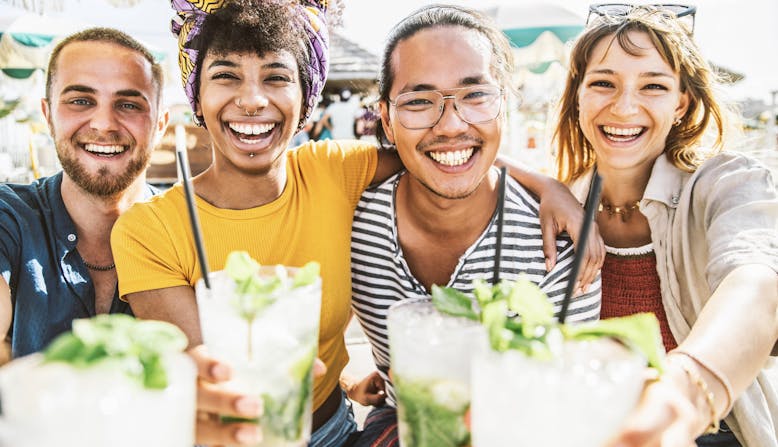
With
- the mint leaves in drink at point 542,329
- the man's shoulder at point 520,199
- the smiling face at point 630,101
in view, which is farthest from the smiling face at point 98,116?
the smiling face at point 630,101

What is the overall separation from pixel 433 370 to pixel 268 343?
34 cm

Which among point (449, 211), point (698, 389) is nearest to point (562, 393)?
point (698, 389)

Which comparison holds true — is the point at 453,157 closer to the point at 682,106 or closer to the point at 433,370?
the point at 433,370

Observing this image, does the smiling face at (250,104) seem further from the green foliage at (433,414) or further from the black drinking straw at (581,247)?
the black drinking straw at (581,247)

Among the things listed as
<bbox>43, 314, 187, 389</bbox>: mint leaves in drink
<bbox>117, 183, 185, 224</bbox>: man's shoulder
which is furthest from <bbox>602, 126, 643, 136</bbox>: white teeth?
<bbox>43, 314, 187, 389</bbox>: mint leaves in drink

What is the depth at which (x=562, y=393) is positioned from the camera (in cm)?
89

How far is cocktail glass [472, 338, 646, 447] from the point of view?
2.93 ft

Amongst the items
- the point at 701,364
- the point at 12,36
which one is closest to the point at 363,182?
the point at 701,364

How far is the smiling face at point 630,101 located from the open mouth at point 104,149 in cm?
193

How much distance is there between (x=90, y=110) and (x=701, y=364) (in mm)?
2248

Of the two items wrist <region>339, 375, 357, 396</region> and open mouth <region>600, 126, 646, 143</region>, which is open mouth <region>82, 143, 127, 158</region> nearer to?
wrist <region>339, 375, 357, 396</region>

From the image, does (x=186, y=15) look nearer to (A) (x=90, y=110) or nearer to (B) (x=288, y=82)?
(B) (x=288, y=82)

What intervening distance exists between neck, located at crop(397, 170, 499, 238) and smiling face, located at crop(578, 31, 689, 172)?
1.88 ft

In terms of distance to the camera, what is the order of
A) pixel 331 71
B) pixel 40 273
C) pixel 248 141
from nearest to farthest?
pixel 248 141 → pixel 40 273 → pixel 331 71
